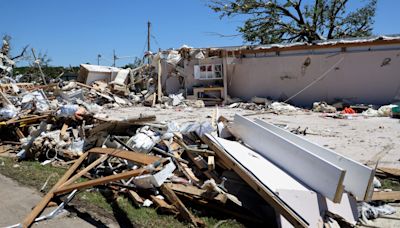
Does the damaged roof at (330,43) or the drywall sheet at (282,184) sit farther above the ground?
the damaged roof at (330,43)

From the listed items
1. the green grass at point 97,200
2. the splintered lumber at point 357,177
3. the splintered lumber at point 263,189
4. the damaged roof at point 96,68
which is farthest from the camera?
the damaged roof at point 96,68

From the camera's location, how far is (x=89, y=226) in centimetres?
372

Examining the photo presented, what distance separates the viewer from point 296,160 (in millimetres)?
3820

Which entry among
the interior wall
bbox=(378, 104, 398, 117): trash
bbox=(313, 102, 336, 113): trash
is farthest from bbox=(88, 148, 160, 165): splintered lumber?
the interior wall

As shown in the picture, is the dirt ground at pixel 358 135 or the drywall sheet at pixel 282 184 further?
the dirt ground at pixel 358 135

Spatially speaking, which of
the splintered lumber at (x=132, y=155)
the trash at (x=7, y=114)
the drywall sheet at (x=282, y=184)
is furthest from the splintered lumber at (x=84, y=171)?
the trash at (x=7, y=114)

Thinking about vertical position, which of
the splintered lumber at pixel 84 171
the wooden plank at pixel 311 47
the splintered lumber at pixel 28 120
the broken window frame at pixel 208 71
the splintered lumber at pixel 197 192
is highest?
the wooden plank at pixel 311 47

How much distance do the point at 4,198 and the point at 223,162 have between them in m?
2.93

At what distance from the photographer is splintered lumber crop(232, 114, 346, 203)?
10.3 feet

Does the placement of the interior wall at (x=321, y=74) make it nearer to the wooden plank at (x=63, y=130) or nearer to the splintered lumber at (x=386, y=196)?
the wooden plank at (x=63, y=130)

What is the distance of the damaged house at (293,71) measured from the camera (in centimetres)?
1314

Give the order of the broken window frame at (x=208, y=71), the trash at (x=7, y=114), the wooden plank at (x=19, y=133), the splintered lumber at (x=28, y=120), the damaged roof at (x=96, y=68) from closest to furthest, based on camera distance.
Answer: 1. the wooden plank at (x=19, y=133)
2. the splintered lumber at (x=28, y=120)
3. the trash at (x=7, y=114)
4. the broken window frame at (x=208, y=71)
5. the damaged roof at (x=96, y=68)

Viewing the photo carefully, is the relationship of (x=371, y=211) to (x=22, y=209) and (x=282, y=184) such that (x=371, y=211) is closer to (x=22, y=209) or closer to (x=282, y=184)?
(x=282, y=184)

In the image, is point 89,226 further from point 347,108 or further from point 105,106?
point 105,106
